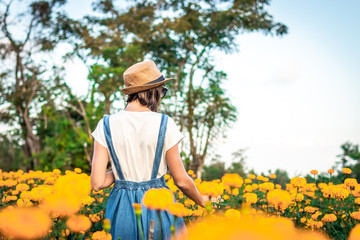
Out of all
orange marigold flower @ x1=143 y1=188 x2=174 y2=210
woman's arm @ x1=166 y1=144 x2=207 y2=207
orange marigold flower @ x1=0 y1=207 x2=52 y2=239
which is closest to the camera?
orange marigold flower @ x1=0 y1=207 x2=52 y2=239

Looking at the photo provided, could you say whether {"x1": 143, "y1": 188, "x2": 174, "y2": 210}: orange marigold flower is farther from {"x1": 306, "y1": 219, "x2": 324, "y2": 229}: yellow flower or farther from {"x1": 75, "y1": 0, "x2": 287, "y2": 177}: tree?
{"x1": 75, "y1": 0, "x2": 287, "y2": 177}: tree

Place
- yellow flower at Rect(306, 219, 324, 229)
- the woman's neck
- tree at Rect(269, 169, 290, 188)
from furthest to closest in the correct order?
1. tree at Rect(269, 169, 290, 188)
2. yellow flower at Rect(306, 219, 324, 229)
3. the woman's neck

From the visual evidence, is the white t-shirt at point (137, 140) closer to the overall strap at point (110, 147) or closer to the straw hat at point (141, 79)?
the overall strap at point (110, 147)

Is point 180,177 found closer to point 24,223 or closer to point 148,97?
point 148,97

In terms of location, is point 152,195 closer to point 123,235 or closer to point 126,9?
point 123,235

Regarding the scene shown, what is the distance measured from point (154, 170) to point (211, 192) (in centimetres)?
35

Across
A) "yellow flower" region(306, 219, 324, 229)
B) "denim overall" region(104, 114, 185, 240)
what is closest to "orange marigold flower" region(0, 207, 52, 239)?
"denim overall" region(104, 114, 185, 240)

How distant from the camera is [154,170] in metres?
1.66

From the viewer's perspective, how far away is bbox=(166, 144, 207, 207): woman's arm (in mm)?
1589

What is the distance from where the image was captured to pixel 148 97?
182 centimetres

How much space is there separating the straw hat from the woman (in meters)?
0.15

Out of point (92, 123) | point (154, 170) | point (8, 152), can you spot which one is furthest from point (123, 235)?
point (8, 152)

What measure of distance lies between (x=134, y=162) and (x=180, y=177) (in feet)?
0.86

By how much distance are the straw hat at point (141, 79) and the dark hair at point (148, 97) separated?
28 mm
